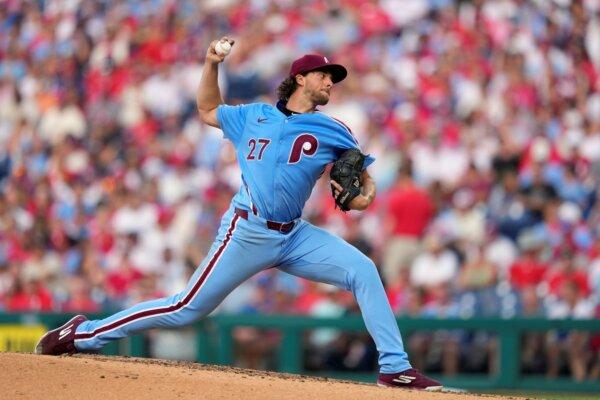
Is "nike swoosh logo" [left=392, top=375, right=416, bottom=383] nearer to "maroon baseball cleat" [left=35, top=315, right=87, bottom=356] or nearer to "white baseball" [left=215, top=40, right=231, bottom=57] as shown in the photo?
"maroon baseball cleat" [left=35, top=315, right=87, bottom=356]

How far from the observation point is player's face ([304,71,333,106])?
6520mm

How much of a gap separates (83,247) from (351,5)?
3769mm

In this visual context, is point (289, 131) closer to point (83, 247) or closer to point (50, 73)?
point (83, 247)

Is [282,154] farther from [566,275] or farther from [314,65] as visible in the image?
[566,275]

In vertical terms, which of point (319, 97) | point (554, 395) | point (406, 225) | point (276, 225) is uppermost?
point (319, 97)

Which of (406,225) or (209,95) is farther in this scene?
(406,225)

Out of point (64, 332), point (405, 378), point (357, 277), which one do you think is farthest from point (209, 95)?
point (405, 378)

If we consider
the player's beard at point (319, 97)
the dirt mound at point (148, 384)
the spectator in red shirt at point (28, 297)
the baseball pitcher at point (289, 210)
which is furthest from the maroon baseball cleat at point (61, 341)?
the spectator in red shirt at point (28, 297)

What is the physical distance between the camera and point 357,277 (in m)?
6.42

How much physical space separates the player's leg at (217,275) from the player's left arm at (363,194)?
1.45 feet

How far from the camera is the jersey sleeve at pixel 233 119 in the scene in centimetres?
652

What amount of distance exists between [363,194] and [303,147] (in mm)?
380

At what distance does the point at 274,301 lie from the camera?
37.4ft

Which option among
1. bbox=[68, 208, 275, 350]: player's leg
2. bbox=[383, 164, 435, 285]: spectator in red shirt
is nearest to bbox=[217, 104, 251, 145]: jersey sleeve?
bbox=[68, 208, 275, 350]: player's leg
